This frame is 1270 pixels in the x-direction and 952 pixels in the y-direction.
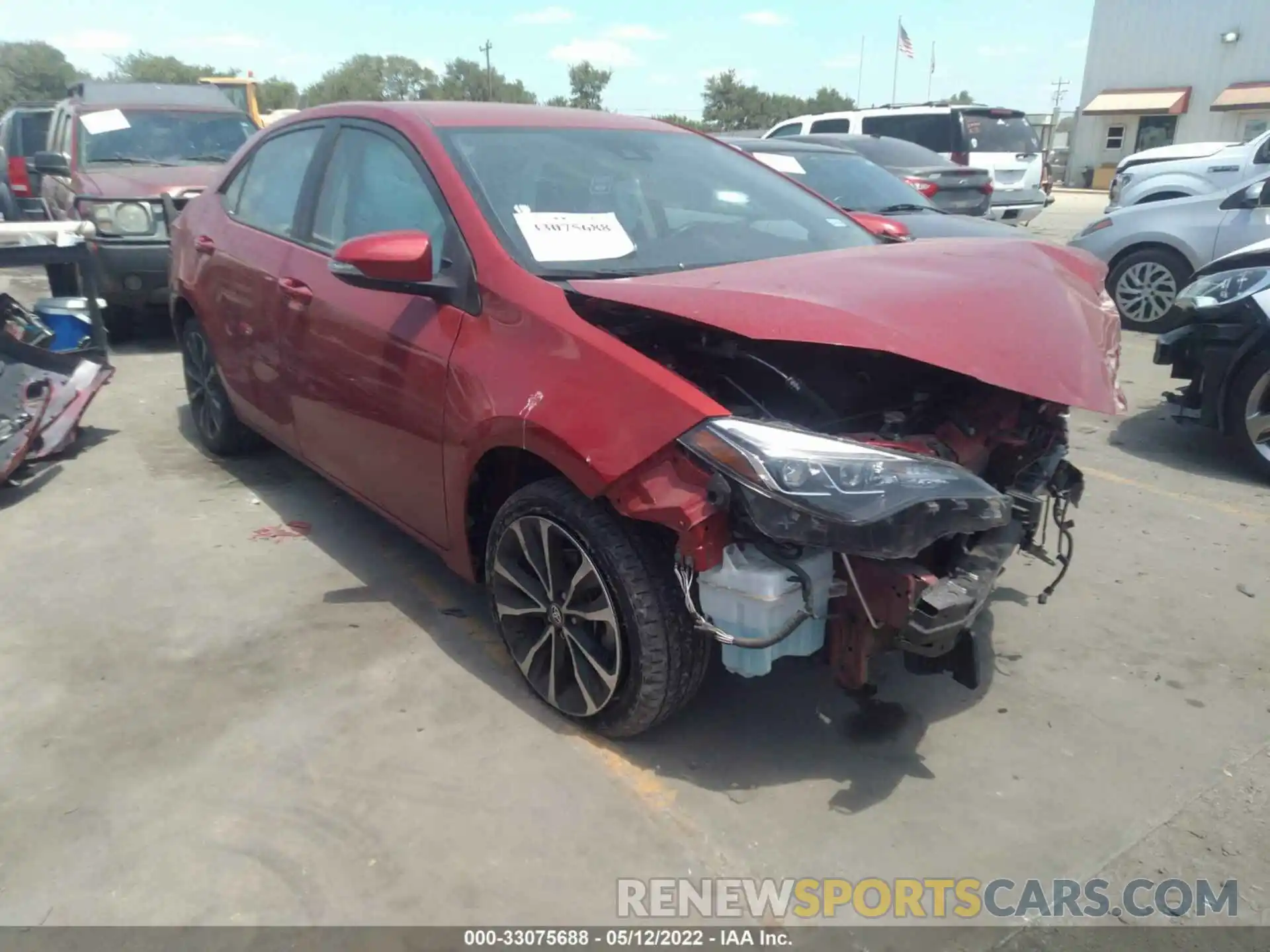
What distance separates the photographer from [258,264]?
13.4 ft

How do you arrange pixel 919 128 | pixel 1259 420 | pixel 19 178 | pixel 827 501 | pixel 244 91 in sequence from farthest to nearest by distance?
1. pixel 244 91
2. pixel 919 128
3. pixel 19 178
4. pixel 1259 420
5. pixel 827 501

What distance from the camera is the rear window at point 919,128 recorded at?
1378cm

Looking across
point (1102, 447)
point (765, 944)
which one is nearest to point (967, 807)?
point (765, 944)

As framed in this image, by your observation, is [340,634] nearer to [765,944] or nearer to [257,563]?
[257,563]

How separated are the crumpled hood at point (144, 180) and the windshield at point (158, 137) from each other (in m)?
0.22

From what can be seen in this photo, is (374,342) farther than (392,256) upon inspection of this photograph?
Yes

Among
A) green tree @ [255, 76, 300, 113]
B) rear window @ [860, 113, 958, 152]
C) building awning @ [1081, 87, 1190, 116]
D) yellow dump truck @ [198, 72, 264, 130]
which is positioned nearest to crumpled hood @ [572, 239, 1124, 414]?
rear window @ [860, 113, 958, 152]

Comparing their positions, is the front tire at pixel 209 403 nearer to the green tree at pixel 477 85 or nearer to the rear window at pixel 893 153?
the rear window at pixel 893 153

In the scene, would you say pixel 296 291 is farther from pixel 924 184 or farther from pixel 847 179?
pixel 924 184

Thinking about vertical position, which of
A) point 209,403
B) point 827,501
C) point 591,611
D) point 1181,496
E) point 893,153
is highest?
point 893,153

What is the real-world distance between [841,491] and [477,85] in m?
63.8

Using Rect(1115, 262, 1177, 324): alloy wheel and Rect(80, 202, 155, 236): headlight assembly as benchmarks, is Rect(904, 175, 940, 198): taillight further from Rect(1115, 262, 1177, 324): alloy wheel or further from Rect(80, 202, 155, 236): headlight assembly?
Rect(80, 202, 155, 236): headlight assembly

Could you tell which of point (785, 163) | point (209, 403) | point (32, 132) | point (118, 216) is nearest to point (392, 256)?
point (209, 403)

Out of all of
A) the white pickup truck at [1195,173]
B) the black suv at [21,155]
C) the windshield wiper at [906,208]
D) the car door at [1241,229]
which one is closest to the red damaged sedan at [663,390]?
the windshield wiper at [906,208]
